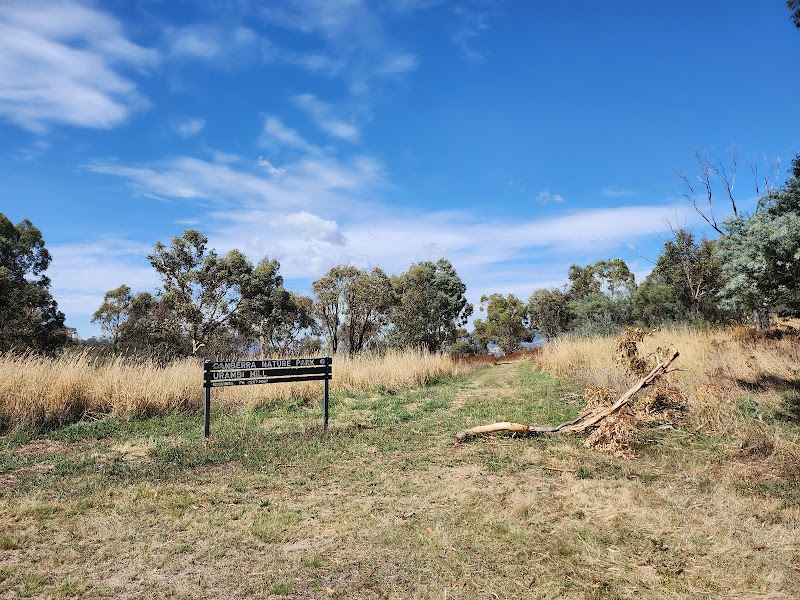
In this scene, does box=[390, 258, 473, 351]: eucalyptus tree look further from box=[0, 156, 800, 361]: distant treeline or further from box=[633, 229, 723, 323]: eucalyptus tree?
box=[633, 229, 723, 323]: eucalyptus tree

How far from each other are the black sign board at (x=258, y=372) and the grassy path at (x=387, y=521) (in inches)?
44.5

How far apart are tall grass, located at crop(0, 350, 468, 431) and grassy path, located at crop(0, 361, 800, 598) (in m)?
1.13

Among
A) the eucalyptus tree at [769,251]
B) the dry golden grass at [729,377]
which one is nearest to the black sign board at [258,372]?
the dry golden grass at [729,377]

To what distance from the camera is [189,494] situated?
538cm

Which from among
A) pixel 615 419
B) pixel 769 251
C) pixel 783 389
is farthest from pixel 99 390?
pixel 783 389

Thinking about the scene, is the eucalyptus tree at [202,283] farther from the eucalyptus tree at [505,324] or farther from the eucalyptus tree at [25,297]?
the eucalyptus tree at [505,324]

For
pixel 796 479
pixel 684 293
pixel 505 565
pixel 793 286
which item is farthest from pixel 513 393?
pixel 684 293

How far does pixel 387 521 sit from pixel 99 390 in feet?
26.4

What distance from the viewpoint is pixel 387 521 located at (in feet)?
14.9

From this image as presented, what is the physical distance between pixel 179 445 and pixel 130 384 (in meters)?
3.11

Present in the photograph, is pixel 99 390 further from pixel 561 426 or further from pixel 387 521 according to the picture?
pixel 561 426

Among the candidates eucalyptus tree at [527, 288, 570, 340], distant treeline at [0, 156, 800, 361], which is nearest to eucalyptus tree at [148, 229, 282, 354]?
distant treeline at [0, 156, 800, 361]

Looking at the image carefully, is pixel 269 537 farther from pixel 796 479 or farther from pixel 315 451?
pixel 796 479

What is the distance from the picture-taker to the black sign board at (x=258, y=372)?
842 centimetres
